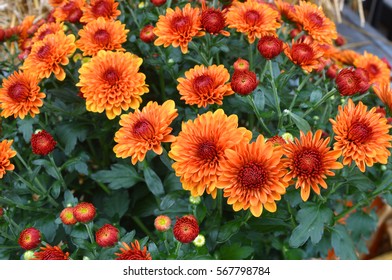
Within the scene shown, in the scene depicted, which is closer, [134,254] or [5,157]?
[134,254]

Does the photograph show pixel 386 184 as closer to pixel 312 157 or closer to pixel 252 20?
pixel 312 157

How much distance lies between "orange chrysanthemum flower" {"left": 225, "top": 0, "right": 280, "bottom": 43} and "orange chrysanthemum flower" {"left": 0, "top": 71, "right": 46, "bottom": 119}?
440mm

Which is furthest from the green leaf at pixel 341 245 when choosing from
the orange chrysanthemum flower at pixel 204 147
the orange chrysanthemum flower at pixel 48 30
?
the orange chrysanthemum flower at pixel 48 30

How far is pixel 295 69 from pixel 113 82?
1.27ft

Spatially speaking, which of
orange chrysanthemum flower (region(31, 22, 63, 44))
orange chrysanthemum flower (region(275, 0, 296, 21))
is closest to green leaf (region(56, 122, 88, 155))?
orange chrysanthemum flower (region(31, 22, 63, 44))

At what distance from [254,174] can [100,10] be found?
0.59 m

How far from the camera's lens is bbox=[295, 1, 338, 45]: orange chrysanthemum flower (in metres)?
1.05

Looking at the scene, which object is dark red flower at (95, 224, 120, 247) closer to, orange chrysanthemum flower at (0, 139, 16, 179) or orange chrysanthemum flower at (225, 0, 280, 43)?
orange chrysanthemum flower at (0, 139, 16, 179)

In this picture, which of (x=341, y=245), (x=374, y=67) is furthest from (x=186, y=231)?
(x=374, y=67)

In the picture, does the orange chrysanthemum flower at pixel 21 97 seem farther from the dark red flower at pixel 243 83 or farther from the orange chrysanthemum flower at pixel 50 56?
the dark red flower at pixel 243 83

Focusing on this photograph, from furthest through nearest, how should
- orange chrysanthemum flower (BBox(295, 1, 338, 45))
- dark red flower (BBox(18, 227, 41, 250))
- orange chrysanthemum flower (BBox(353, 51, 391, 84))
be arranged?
orange chrysanthemum flower (BBox(353, 51, 391, 84)) < orange chrysanthemum flower (BBox(295, 1, 338, 45)) < dark red flower (BBox(18, 227, 41, 250))

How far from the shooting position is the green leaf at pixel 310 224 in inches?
33.2

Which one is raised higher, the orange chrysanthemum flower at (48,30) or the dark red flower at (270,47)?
the dark red flower at (270,47)

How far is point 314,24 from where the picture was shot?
1052 millimetres
